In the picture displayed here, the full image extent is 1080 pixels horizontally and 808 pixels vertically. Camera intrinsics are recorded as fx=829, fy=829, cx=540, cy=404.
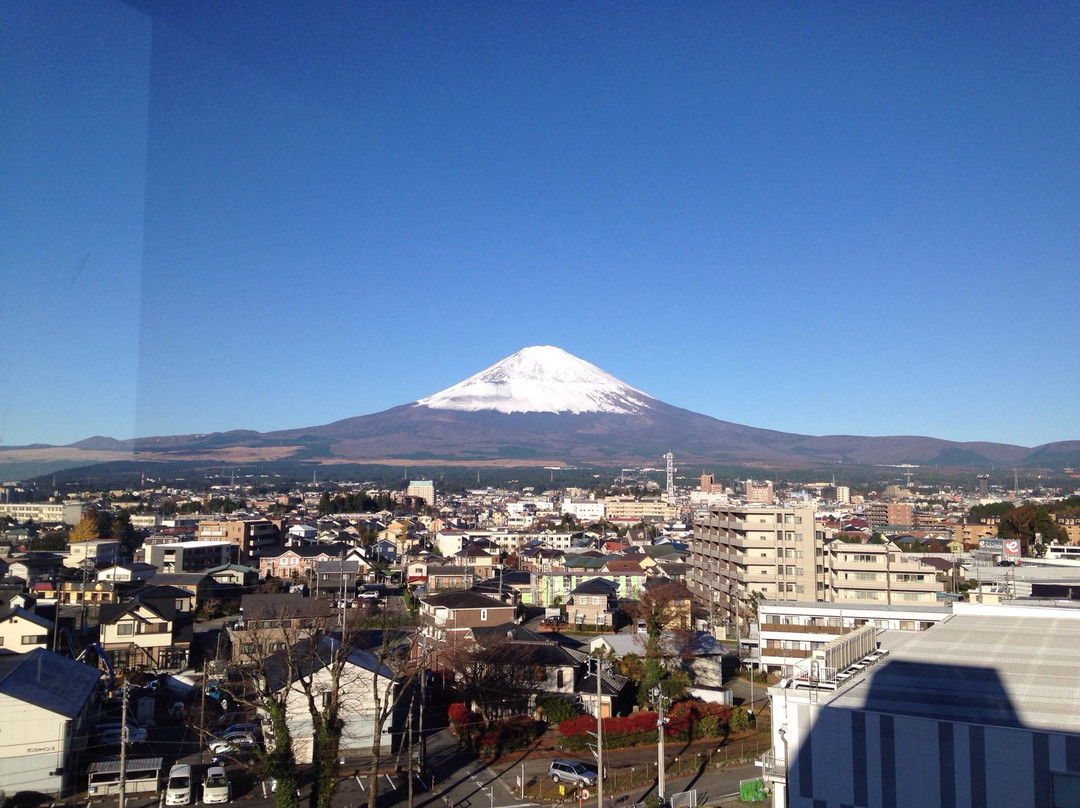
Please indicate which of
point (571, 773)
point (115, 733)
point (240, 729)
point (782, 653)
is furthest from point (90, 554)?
point (571, 773)

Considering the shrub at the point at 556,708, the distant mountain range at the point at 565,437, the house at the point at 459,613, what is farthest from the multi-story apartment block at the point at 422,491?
the shrub at the point at 556,708

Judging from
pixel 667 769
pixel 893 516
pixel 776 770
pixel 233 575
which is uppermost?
pixel 776 770

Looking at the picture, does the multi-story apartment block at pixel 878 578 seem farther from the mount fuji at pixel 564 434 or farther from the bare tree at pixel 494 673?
the mount fuji at pixel 564 434

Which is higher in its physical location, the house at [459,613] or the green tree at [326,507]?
the house at [459,613]

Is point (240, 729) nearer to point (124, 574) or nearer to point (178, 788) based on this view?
point (178, 788)

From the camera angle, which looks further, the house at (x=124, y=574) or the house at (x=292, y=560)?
the house at (x=292, y=560)

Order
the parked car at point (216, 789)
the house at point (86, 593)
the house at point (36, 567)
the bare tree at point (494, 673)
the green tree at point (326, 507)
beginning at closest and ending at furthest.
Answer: the parked car at point (216, 789), the bare tree at point (494, 673), the house at point (86, 593), the house at point (36, 567), the green tree at point (326, 507)

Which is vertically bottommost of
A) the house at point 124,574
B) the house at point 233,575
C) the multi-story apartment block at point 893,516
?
the multi-story apartment block at point 893,516

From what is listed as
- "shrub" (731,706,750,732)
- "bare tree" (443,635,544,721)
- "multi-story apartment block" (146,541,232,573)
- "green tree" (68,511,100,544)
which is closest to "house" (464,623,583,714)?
"bare tree" (443,635,544,721)
